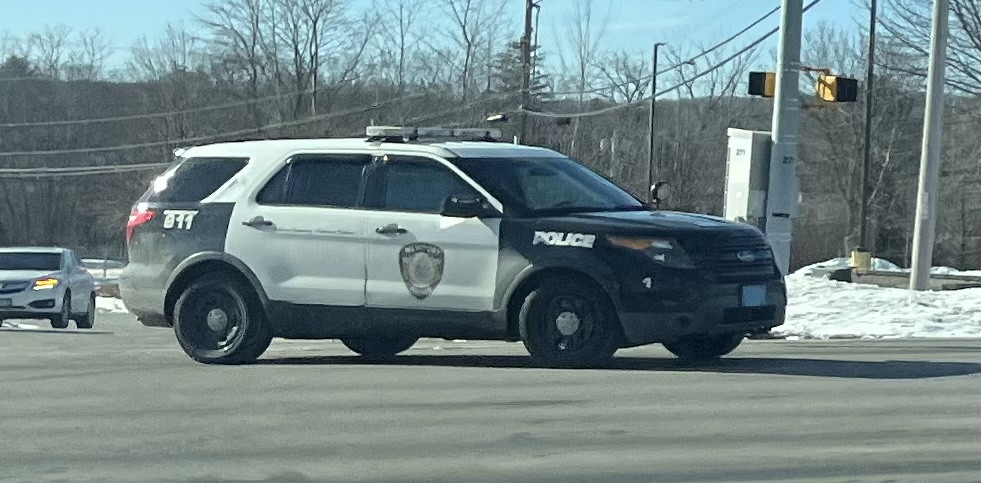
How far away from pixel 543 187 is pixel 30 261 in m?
18.3

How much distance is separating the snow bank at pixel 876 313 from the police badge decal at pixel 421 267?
18.8ft

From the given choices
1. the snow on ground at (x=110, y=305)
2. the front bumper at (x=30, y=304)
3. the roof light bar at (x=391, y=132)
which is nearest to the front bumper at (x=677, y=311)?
the roof light bar at (x=391, y=132)

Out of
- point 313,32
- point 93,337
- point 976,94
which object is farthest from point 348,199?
point 313,32

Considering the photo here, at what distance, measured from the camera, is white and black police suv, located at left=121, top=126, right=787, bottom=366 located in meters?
10.4

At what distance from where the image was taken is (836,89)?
1817cm

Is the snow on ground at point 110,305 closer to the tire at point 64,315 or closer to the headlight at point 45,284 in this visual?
the tire at point 64,315

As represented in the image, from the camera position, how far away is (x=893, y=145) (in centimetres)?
7550

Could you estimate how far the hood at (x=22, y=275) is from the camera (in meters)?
26.0

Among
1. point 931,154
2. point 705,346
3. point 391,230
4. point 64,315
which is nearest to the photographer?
point 391,230

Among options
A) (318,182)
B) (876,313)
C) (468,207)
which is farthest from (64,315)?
(468,207)

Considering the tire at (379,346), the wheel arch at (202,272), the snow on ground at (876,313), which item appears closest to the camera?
the wheel arch at (202,272)

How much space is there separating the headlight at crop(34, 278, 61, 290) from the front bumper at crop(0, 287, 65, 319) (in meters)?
0.06

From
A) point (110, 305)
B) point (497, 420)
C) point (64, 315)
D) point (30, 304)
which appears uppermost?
point (497, 420)

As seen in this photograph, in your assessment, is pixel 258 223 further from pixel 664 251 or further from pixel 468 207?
pixel 664 251
